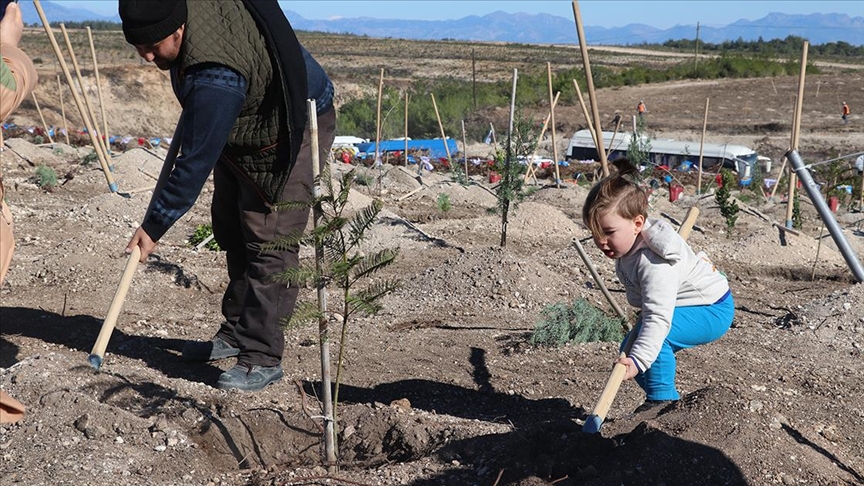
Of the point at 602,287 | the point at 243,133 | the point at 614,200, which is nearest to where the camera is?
the point at 614,200

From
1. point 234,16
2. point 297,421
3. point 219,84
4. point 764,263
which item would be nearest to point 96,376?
point 297,421

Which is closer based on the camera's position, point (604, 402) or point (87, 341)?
point (604, 402)

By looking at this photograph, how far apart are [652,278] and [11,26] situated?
209 centimetres

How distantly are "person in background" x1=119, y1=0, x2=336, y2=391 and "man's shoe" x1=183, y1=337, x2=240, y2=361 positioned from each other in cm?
14

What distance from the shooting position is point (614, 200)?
3.08m

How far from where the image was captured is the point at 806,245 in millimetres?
7562

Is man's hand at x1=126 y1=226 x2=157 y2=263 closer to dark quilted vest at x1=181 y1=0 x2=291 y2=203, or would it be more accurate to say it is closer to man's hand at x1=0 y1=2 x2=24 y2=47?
dark quilted vest at x1=181 y1=0 x2=291 y2=203

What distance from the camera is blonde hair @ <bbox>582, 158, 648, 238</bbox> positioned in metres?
3.07

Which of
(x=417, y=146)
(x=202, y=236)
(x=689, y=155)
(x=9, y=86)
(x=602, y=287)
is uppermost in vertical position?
(x=9, y=86)

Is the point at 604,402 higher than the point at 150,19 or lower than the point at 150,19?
lower

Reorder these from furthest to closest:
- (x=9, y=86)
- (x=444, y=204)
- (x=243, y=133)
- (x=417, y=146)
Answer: (x=417, y=146) < (x=444, y=204) < (x=243, y=133) < (x=9, y=86)

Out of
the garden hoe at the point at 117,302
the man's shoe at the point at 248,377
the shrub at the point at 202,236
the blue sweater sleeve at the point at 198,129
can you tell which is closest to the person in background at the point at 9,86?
the blue sweater sleeve at the point at 198,129

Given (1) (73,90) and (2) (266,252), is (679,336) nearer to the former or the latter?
(2) (266,252)

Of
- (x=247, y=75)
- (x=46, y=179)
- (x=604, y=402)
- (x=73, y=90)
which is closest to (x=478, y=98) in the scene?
(x=46, y=179)
